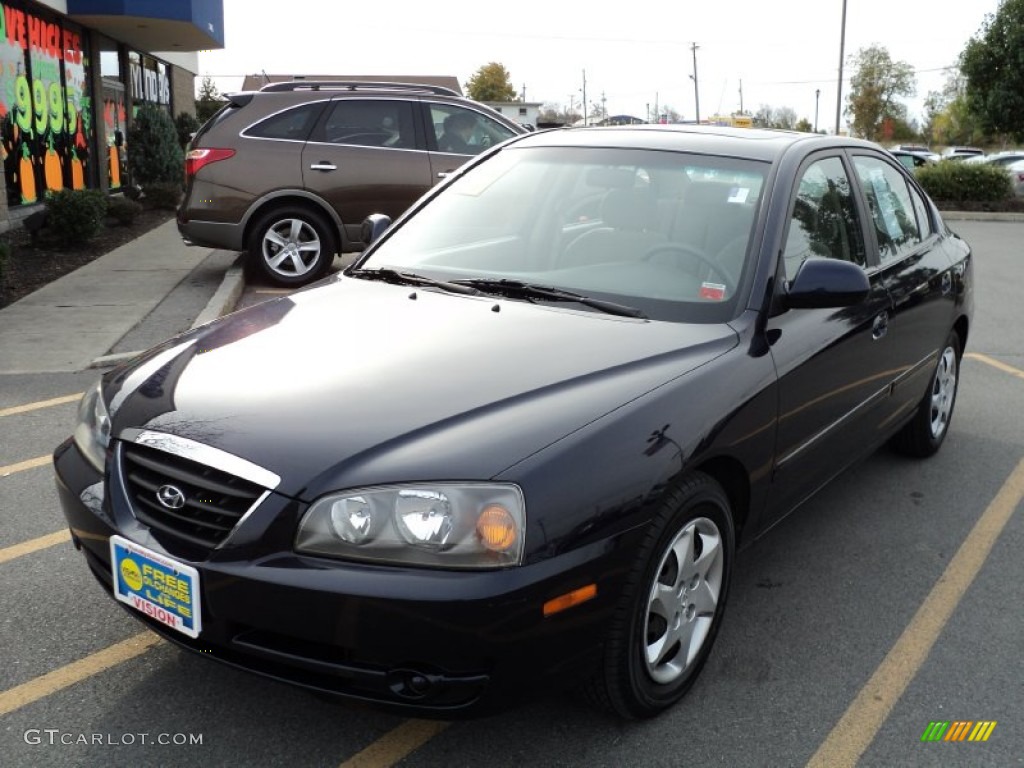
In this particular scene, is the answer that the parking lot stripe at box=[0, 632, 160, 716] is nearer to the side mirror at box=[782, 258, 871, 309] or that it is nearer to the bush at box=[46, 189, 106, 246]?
the side mirror at box=[782, 258, 871, 309]

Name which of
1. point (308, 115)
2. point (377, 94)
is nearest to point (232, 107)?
point (308, 115)

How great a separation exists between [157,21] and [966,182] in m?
17.7

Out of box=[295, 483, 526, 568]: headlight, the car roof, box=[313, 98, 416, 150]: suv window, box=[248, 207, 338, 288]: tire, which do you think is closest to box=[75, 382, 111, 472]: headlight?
box=[295, 483, 526, 568]: headlight

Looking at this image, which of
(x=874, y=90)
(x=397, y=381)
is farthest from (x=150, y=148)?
(x=874, y=90)

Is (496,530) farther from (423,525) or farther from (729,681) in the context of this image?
(729,681)

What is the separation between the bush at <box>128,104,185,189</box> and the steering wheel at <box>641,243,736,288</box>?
16.1 metres

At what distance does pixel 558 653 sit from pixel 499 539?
0.33 m

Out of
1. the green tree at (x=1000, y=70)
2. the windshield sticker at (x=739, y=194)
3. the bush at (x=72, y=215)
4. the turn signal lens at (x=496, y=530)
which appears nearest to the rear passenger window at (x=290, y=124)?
the bush at (x=72, y=215)

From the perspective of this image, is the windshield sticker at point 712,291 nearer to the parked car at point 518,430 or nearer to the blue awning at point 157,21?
the parked car at point 518,430

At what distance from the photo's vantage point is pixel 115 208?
47.4ft

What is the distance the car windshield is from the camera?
3.32m

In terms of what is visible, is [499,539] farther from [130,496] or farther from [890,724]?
[890,724]

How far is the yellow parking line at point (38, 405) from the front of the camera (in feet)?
18.4

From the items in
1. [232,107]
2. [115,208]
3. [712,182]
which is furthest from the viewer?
[115,208]
